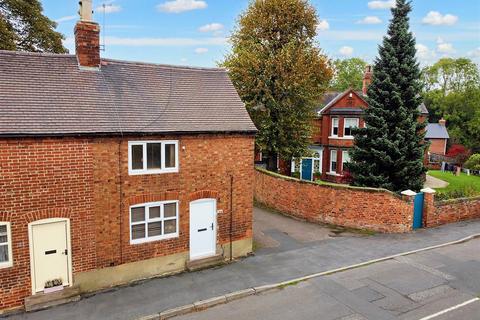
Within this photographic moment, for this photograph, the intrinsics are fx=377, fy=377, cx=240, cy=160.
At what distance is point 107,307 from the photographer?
10.3 metres

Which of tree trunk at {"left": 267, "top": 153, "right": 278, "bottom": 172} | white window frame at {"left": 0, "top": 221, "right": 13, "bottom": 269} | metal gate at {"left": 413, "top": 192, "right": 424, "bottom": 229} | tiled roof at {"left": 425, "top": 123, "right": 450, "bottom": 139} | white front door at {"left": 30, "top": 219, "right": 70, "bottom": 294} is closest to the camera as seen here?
white window frame at {"left": 0, "top": 221, "right": 13, "bottom": 269}

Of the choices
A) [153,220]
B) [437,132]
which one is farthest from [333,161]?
[437,132]

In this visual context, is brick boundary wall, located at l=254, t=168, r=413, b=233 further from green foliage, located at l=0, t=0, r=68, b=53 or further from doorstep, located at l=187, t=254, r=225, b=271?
green foliage, located at l=0, t=0, r=68, b=53

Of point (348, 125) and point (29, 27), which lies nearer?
point (29, 27)

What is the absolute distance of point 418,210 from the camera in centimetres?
1759

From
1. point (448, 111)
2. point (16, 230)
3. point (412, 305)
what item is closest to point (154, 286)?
point (16, 230)

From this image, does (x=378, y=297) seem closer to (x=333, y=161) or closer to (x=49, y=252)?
(x=49, y=252)

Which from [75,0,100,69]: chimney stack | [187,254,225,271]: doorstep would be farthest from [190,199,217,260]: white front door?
[75,0,100,69]: chimney stack

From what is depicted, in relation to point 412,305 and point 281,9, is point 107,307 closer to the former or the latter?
point 412,305

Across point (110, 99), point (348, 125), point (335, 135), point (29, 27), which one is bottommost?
point (335, 135)

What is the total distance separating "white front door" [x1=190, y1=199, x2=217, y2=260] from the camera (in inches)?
508

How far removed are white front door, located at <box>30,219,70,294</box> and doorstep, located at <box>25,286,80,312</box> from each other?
0.21 metres

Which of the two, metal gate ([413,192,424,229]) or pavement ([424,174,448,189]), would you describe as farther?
pavement ([424,174,448,189])

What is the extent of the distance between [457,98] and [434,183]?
31.8 m
